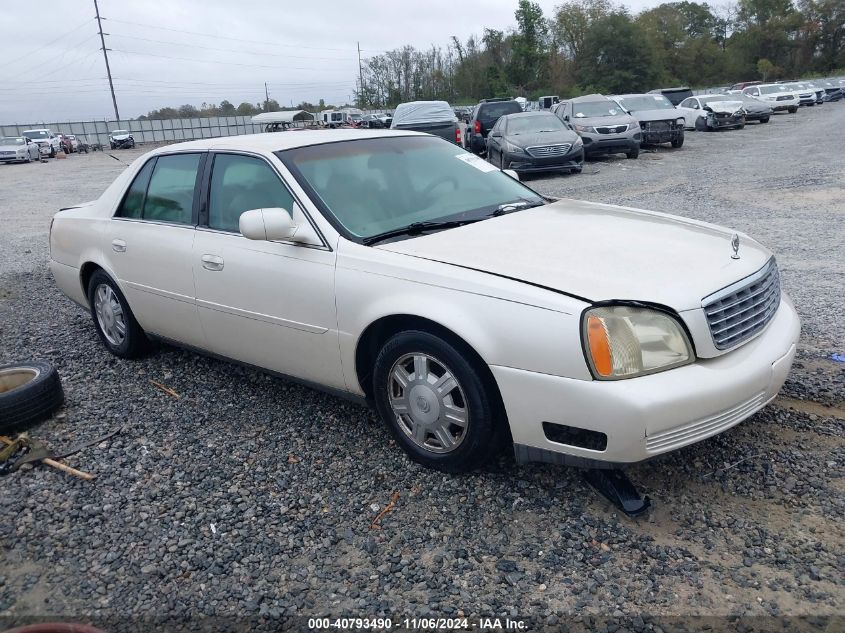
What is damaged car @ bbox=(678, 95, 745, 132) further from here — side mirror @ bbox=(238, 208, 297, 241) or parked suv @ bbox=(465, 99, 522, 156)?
side mirror @ bbox=(238, 208, 297, 241)

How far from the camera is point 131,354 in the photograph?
16.8ft

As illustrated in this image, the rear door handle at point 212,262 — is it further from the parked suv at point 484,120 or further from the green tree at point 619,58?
the green tree at point 619,58

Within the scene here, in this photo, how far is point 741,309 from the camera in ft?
10.1

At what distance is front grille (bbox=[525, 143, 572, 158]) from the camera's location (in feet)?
48.3

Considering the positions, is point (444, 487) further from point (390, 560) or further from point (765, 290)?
point (765, 290)

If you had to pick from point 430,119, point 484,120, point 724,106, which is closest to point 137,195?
point 430,119

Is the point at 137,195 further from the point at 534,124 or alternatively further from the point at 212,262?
the point at 534,124

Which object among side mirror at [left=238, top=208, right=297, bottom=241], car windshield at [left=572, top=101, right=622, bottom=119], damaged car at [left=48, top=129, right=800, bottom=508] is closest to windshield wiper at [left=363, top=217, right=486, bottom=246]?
damaged car at [left=48, top=129, right=800, bottom=508]

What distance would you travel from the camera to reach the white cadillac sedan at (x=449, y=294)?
9.15ft

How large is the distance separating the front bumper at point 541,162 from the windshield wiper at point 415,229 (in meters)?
11.3

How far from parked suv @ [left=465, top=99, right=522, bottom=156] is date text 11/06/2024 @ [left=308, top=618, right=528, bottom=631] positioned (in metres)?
18.3

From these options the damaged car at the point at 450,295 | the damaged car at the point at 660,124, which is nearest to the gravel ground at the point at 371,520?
the damaged car at the point at 450,295

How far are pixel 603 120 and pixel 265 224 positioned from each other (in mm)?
16067

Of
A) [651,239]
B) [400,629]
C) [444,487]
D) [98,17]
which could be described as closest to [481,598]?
[400,629]
